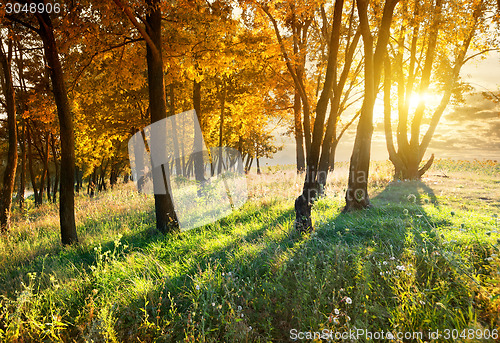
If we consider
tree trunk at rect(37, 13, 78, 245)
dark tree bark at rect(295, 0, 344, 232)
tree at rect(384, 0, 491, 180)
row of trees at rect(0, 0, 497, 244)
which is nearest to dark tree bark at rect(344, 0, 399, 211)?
row of trees at rect(0, 0, 497, 244)

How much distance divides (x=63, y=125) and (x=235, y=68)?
6.66 m

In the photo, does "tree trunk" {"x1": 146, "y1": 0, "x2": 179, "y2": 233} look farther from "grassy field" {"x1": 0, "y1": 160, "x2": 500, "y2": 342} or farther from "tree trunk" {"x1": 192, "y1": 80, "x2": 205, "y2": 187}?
"tree trunk" {"x1": 192, "y1": 80, "x2": 205, "y2": 187}

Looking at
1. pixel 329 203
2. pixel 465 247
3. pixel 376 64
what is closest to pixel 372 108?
pixel 376 64

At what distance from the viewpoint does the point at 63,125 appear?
7.88 meters

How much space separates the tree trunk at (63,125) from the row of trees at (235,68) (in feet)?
0.09

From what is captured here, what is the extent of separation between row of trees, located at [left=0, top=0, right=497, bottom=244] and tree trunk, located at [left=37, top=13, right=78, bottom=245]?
3cm

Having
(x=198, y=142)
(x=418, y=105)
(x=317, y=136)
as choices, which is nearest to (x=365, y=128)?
(x=317, y=136)

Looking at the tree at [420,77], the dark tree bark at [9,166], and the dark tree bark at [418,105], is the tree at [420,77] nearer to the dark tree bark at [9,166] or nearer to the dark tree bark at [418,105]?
the dark tree bark at [418,105]

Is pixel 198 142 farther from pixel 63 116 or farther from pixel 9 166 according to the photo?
pixel 63 116

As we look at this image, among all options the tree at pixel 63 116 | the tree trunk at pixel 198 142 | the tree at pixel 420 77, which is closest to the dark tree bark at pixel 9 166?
the tree at pixel 63 116

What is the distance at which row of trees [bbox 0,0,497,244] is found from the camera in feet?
25.9

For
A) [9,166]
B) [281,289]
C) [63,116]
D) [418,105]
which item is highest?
[418,105]

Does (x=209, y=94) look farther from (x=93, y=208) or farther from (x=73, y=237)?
(x=73, y=237)

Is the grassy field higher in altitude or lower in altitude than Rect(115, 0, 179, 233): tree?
lower
